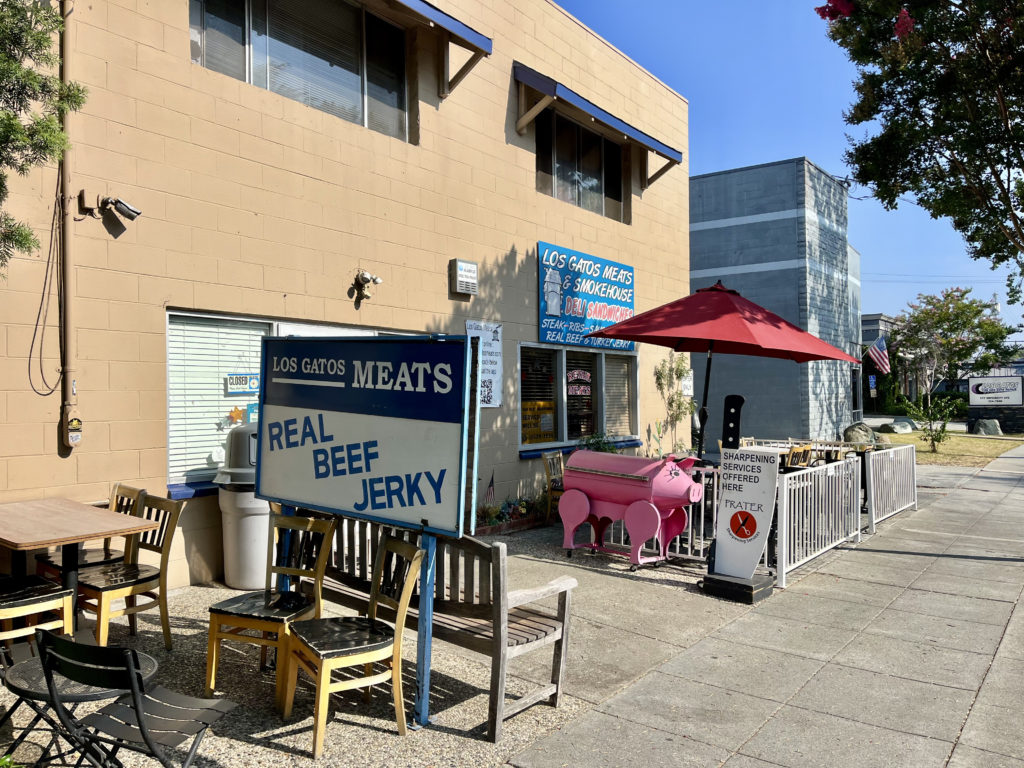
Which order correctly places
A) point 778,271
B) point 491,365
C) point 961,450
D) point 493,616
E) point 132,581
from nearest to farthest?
point 493,616
point 132,581
point 491,365
point 778,271
point 961,450

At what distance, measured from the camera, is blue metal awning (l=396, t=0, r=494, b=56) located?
26.7 feet

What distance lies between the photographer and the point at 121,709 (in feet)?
10.0

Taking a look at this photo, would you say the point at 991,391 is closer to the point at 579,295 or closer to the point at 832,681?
the point at 579,295

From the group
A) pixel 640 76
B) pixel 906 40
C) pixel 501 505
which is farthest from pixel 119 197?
pixel 640 76

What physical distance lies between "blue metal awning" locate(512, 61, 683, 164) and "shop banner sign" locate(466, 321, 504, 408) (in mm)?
3127

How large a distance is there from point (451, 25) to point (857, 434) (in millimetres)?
17660

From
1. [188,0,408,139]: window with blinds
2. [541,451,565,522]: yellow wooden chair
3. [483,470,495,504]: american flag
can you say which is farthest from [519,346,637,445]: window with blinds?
[188,0,408,139]: window with blinds

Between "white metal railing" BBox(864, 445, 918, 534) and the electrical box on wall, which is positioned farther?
"white metal railing" BBox(864, 445, 918, 534)

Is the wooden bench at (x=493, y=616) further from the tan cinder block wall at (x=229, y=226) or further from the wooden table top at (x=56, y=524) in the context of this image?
the tan cinder block wall at (x=229, y=226)

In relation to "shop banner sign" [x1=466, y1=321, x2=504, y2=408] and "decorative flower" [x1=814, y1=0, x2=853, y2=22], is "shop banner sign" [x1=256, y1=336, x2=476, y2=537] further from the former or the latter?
"decorative flower" [x1=814, y1=0, x2=853, y2=22]

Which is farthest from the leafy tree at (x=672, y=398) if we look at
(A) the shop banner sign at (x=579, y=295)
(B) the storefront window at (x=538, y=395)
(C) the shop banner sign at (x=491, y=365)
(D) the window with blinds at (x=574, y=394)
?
(C) the shop banner sign at (x=491, y=365)

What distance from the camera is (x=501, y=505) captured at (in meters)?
9.80

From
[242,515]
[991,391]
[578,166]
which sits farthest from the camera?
[991,391]

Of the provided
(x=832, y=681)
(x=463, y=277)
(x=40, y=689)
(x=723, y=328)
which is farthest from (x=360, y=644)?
(x=463, y=277)
